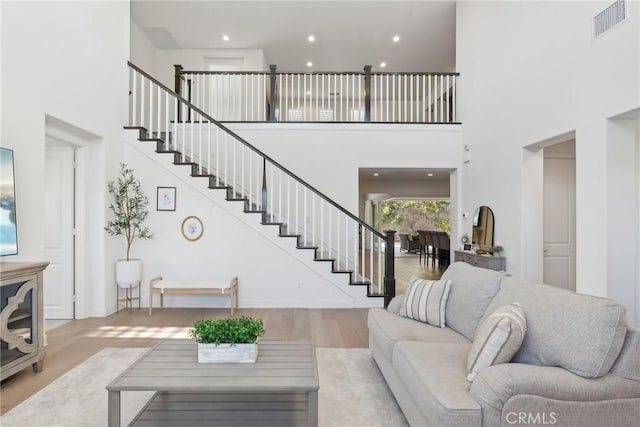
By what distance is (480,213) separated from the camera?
18.8 feet

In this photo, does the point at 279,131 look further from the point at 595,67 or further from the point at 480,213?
the point at 595,67

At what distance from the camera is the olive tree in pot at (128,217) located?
16.5 ft

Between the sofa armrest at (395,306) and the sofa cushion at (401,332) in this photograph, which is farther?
the sofa armrest at (395,306)

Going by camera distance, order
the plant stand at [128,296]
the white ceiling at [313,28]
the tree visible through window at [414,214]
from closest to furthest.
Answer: the plant stand at [128,296]
the white ceiling at [313,28]
the tree visible through window at [414,214]

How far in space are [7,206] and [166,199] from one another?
7.70ft

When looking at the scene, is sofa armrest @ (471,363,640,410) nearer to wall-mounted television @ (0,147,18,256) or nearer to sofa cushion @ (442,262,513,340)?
sofa cushion @ (442,262,513,340)

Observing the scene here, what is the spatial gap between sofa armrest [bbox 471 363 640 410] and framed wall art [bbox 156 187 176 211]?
484 centimetres

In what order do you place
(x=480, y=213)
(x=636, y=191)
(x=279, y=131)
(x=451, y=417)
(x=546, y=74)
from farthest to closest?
1. (x=279, y=131)
2. (x=480, y=213)
3. (x=546, y=74)
4. (x=636, y=191)
5. (x=451, y=417)

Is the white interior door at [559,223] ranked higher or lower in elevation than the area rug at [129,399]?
higher

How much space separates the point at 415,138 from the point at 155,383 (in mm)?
5831

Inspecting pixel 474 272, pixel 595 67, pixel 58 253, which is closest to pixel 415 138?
pixel 595 67

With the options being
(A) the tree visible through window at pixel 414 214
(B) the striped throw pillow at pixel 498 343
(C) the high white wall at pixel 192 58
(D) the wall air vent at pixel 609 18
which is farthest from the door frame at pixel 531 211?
(A) the tree visible through window at pixel 414 214

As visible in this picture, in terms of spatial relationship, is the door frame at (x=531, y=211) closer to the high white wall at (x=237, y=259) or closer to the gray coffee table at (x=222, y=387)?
the high white wall at (x=237, y=259)

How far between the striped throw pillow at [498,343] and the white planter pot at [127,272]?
4613mm
